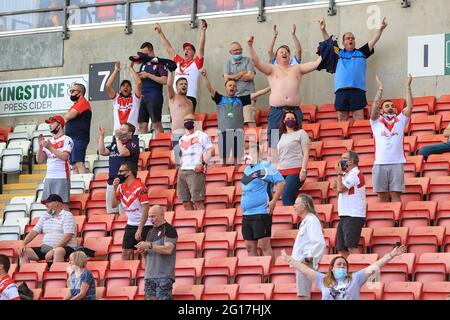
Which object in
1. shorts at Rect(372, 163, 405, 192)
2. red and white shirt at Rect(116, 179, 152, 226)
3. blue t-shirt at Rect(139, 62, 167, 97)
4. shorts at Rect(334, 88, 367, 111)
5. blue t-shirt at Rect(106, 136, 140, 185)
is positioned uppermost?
blue t-shirt at Rect(139, 62, 167, 97)

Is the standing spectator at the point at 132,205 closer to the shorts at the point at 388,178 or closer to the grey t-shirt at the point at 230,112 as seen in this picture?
the grey t-shirt at the point at 230,112

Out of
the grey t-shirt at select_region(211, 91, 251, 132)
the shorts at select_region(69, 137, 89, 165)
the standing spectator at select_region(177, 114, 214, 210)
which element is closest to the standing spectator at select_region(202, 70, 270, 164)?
the grey t-shirt at select_region(211, 91, 251, 132)

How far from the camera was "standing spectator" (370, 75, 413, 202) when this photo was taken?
617 inches

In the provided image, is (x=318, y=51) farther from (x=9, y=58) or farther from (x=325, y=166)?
(x=9, y=58)

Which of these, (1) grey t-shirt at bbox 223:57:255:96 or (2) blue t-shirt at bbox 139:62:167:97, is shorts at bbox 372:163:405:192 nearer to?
(1) grey t-shirt at bbox 223:57:255:96

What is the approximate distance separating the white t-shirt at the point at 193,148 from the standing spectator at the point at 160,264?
229cm

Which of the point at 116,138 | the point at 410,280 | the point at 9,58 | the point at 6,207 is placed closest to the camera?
the point at 410,280

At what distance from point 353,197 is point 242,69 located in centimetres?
475

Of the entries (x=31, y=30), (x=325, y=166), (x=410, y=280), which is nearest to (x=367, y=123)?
(x=325, y=166)

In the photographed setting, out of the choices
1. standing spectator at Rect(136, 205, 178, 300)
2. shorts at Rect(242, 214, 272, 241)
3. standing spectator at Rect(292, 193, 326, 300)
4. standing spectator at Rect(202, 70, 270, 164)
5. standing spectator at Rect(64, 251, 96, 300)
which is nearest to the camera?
standing spectator at Rect(292, 193, 326, 300)

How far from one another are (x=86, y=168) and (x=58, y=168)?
1654mm

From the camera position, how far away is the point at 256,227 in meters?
15.1

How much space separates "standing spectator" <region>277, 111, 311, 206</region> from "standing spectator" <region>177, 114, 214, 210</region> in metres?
1.09

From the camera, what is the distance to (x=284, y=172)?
53.2 ft
